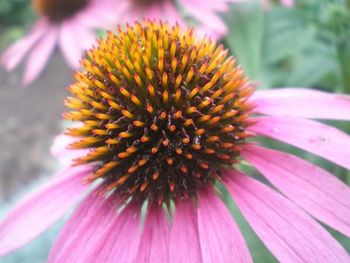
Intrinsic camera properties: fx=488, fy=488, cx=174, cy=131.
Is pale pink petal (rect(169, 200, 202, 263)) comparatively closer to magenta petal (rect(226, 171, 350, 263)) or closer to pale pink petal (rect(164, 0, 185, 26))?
magenta petal (rect(226, 171, 350, 263))

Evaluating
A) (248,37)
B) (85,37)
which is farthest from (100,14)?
(248,37)

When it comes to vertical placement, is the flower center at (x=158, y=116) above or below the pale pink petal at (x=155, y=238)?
above

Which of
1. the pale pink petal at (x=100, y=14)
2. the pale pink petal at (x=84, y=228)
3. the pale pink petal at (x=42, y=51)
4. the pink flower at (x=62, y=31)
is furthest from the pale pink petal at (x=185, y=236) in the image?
the pale pink petal at (x=42, y=51)

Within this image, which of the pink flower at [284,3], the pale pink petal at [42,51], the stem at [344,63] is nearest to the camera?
the stem at [344,63]

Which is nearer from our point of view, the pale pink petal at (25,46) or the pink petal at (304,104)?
the pink petal at (304,104)

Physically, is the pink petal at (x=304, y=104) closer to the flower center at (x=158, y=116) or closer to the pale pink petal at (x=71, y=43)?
the flower center at (x=158, y=116)

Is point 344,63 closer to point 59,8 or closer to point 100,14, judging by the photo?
point 100,14

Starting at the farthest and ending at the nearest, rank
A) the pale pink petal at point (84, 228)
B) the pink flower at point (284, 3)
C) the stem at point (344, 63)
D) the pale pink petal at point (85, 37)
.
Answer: the pale pink petal at point (85, 37) < the pink flower at point (284, 3) < the stem at point (344, 63) < the pale pink petal at point (84, 228)

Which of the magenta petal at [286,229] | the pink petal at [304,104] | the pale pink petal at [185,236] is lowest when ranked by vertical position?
the magenta petal at [286,229]
